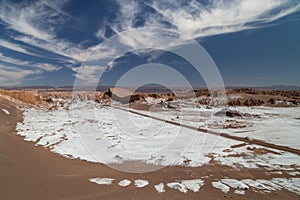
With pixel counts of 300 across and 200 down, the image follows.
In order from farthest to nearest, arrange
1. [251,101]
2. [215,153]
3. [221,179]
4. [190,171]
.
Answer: [251,101], [215,153], [190,171], [221,179]

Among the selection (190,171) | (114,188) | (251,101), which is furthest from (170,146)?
(251,101)

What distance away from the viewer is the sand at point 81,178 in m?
5.80

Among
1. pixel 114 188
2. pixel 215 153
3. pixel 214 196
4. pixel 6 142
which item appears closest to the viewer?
pixel 214 196

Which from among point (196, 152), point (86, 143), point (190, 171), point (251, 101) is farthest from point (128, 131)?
point (251, 101)

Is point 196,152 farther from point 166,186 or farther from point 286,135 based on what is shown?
point 286,135

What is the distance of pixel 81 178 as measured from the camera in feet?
22.8

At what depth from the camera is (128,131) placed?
51.2 ft

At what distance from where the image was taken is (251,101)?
35156 mm

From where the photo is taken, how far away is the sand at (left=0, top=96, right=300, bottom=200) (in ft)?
19.0

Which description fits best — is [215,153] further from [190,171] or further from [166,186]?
[166,186]

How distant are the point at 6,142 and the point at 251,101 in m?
34.8

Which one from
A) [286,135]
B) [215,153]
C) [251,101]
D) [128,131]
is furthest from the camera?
[251,101]

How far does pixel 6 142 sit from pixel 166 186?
9698 mm

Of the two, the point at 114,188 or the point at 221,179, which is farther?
the point at 221,179
